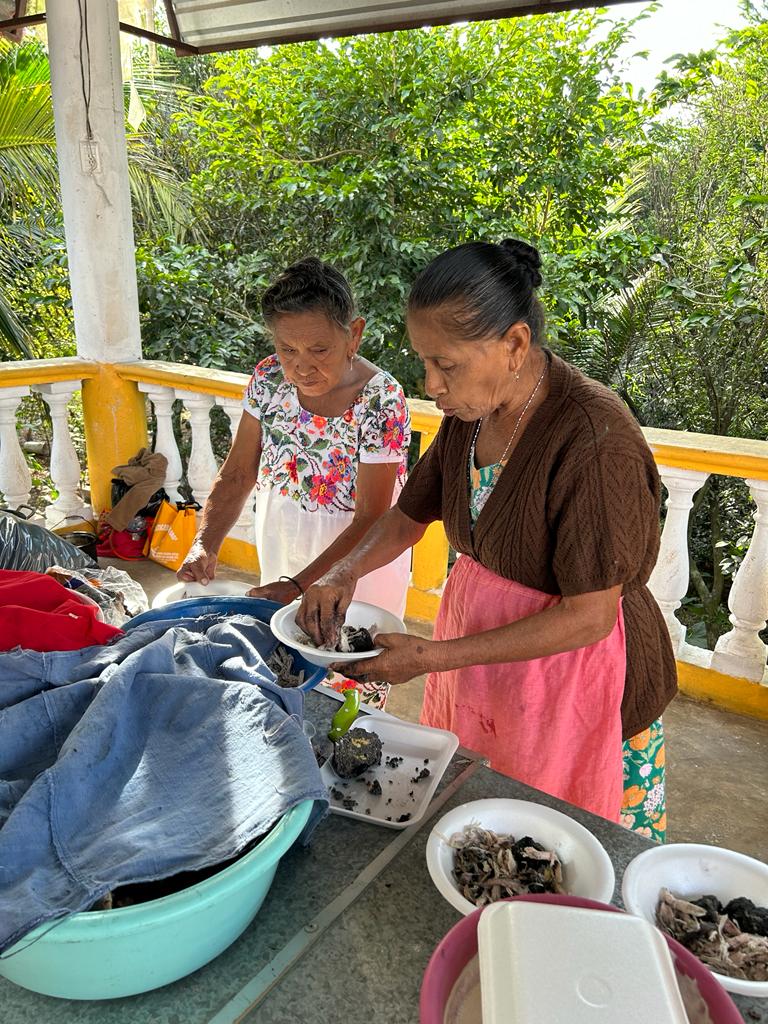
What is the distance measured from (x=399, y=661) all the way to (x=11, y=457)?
3.18m

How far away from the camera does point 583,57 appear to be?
630 cm

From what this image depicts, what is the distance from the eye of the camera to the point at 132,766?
0.97m

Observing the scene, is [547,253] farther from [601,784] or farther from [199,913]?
[199,913]

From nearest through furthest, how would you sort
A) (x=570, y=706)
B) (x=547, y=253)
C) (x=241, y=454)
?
(x=570, y=706), (x=241, y=454), (x=547, y=253)

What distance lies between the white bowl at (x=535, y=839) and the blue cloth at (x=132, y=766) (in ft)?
0.59

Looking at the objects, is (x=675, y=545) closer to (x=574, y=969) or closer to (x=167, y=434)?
(x=574, y=969)

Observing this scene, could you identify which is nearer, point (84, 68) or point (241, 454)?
point (241, 454)

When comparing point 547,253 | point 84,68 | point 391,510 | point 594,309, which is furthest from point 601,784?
point 594,309

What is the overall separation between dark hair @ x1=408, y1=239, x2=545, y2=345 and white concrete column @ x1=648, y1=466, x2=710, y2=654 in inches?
63.9

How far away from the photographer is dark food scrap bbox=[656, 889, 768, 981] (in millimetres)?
871

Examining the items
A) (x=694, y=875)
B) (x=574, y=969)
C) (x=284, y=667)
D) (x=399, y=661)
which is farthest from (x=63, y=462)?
(x=574, y=969)

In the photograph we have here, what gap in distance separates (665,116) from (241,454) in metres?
8.40

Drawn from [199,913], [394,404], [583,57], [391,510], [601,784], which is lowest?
[601,784]

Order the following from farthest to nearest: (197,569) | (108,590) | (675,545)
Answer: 1. (675,545)
2. (108,590)
3. (197,569)
